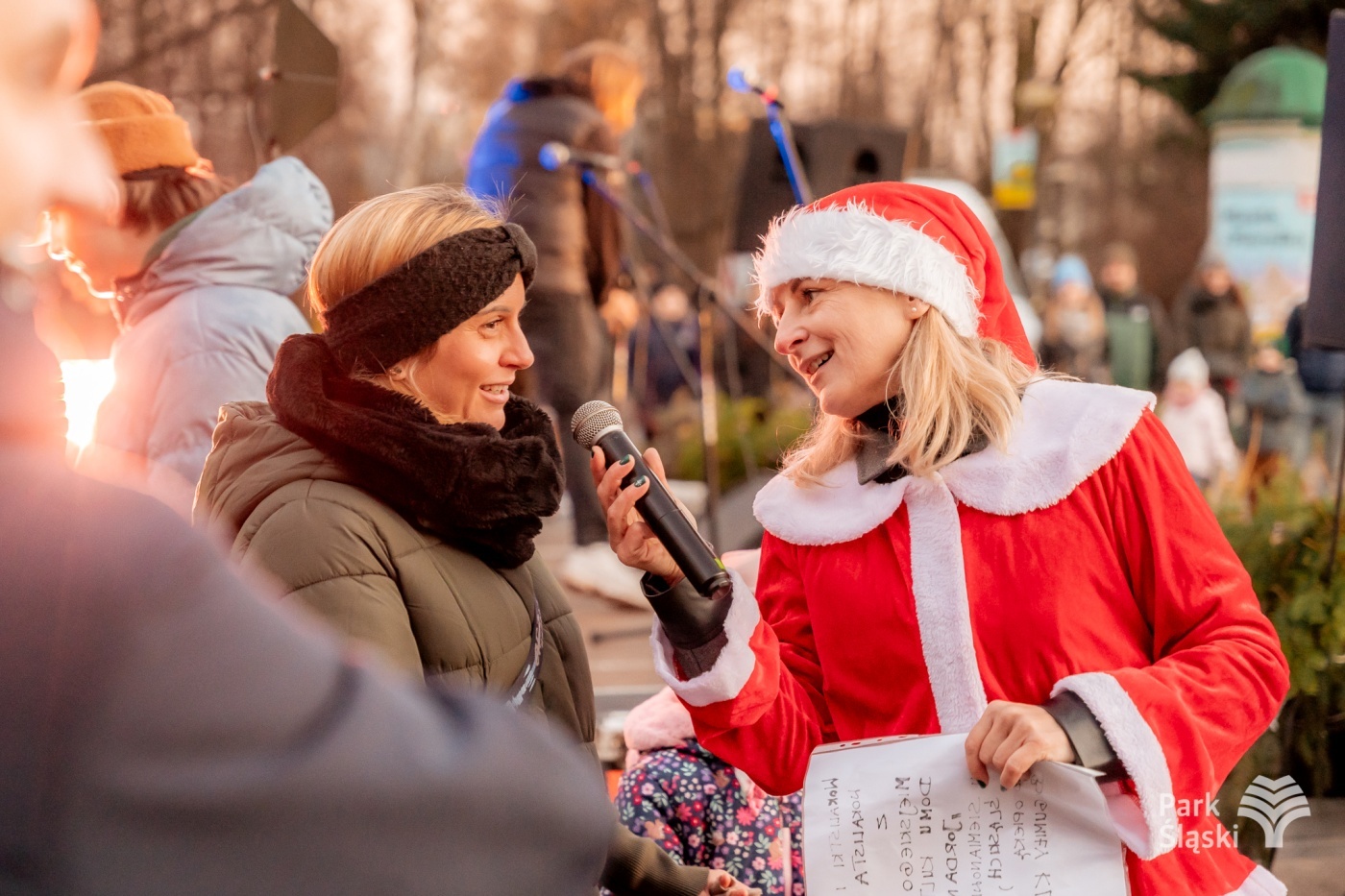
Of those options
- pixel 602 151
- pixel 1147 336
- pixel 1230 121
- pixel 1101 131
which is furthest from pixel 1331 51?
pixel 1101 131

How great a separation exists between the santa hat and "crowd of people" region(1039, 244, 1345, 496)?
798 centimetres

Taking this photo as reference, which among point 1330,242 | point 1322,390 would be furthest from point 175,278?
point 1322,390

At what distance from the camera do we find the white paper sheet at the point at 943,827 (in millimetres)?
1932

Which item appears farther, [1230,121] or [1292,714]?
[1230,121]

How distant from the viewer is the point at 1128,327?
43.8 ft

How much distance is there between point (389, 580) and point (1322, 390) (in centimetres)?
1075

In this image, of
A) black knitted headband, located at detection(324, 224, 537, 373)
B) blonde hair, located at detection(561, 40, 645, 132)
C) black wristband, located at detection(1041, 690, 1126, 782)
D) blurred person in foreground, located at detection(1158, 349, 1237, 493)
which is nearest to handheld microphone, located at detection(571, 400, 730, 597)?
black knitted headband, located at detection(324, 224, 537, 373)

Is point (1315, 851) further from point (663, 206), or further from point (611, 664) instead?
point (663, 206)

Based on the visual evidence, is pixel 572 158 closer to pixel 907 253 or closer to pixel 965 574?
pixel 907 253

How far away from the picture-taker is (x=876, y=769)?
203 cm

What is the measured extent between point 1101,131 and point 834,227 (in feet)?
130

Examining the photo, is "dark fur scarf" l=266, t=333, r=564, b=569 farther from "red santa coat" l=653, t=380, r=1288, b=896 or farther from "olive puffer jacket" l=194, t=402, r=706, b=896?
"red santa coat" l=653, t=380, r=1288, b=896

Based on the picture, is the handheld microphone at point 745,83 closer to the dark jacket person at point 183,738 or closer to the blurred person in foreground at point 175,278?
the blurred person in foreground at point 175,278

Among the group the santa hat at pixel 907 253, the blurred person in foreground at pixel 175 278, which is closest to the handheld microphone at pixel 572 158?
the blurred person in foreground at pixel 175 278
